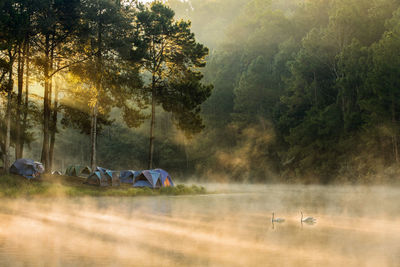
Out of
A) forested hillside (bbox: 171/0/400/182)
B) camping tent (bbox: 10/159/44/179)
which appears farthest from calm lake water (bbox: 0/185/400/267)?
forested hillside (bbox: 171/0/400/182)

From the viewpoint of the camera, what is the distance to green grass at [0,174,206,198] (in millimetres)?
24305

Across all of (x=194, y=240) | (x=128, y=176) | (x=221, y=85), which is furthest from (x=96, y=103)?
(x=221, y=85)

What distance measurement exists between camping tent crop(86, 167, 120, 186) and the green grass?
735 millimetres

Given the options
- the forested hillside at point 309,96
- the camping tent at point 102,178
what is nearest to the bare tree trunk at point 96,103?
the camping tent at point 102,178

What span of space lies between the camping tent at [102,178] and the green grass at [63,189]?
2.41ft

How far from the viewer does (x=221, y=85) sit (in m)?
72.8

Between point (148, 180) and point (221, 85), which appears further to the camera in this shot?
point (221, 85)

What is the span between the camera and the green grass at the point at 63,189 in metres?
24.3

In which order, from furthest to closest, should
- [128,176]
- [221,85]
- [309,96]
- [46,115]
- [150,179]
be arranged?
[221,85] < [309,96] < [128,176] < [150,179] < [46,115]

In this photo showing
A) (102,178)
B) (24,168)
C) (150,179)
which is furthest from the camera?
(150,179)

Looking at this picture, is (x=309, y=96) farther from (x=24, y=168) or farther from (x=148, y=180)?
(x=24, y=168)

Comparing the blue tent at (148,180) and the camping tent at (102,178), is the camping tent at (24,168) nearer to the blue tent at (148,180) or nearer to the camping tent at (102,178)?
the camping tent at (102,178)

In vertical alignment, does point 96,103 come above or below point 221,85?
below

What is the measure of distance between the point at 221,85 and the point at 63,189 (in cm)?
4942
